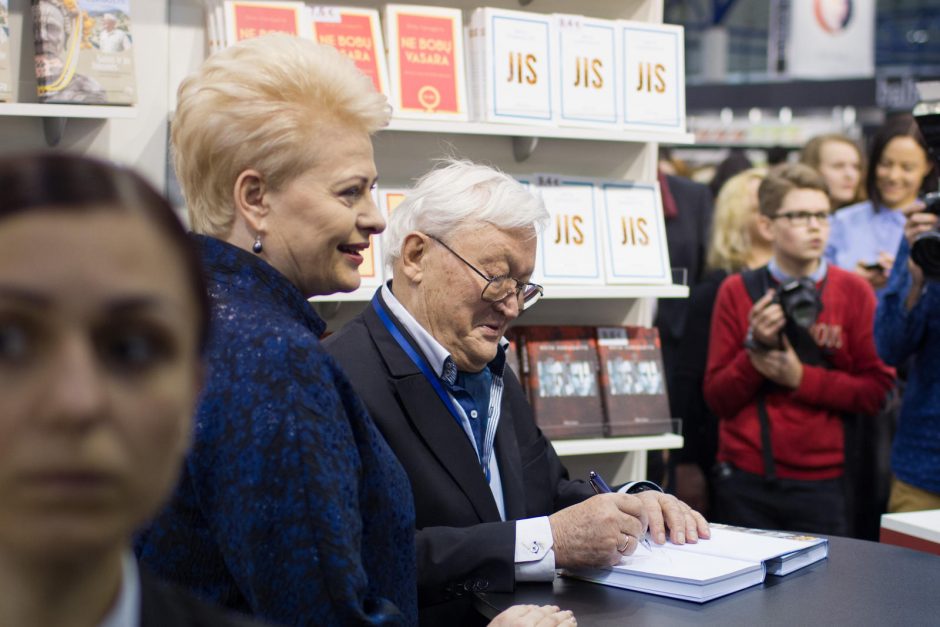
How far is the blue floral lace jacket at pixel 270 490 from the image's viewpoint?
1.17m

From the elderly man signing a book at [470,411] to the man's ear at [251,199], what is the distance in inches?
25.0

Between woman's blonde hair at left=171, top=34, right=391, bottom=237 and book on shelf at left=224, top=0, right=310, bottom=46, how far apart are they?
160cm

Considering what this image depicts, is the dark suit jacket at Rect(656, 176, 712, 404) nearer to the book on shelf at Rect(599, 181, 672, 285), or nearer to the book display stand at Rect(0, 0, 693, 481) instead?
the book display stand at Rect(0, 0, 693, 481)

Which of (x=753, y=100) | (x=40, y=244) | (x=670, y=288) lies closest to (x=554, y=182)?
(x=670, y=288)

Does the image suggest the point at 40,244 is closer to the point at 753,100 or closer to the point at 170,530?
the point at 170,530

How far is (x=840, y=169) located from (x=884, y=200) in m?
0.83

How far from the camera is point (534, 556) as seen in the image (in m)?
1.85

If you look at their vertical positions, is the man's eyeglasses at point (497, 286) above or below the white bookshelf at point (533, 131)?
below

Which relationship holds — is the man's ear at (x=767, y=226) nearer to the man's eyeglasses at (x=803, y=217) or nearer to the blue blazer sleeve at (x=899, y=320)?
the man's eyeglasses at (x=803, y=217)

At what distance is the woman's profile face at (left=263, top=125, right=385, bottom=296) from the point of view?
145 centimetres

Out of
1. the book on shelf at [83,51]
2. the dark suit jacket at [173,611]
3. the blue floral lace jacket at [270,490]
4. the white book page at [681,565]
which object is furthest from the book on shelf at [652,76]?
the dark suit jacket at [173,611]

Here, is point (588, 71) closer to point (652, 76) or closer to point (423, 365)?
point (652, 76)

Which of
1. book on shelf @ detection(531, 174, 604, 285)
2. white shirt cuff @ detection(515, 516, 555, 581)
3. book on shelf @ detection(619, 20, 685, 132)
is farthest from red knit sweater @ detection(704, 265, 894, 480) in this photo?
white shirt cuff @ detection(515, 516, 555, 581)

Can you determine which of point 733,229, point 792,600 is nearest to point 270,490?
point 792,600
